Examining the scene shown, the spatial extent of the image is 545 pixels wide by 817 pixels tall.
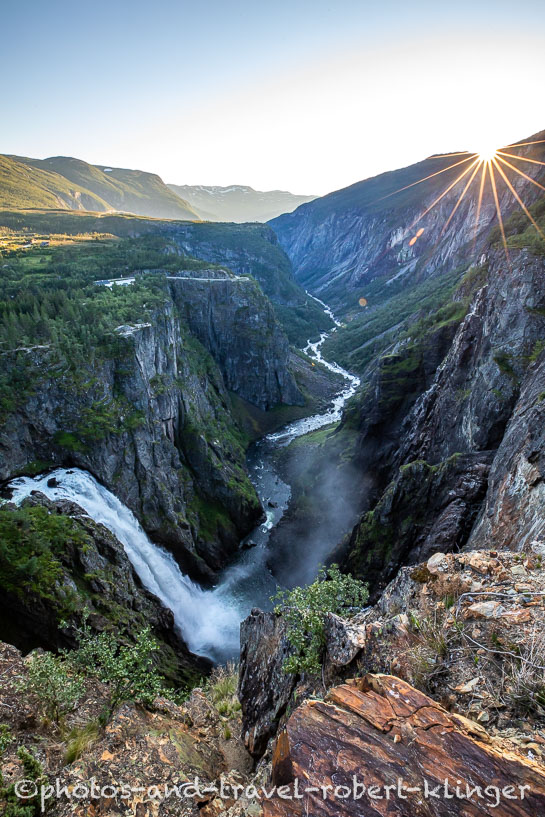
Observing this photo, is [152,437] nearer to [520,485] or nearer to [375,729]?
[520,485]

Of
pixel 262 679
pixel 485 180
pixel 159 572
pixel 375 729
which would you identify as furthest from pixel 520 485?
pixel 485 180

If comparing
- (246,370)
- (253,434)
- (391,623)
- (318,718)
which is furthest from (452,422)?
(246,370)

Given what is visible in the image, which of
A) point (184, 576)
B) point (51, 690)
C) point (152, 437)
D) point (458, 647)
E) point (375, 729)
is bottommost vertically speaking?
point (184, 576)

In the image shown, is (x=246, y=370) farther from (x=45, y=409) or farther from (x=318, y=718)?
(x=318, y=718)

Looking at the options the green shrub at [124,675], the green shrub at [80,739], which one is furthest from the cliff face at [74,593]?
the green shrub at [80,739]

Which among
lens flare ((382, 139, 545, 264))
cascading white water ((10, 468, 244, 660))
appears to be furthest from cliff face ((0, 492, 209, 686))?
lens flare ((382, 139, 545, 264))

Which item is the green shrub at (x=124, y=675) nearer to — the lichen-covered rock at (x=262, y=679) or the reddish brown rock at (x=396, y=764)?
the lichen-covered rock at (x=262, y=679)
